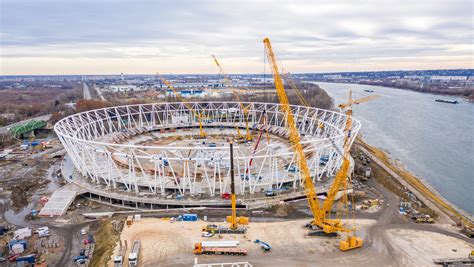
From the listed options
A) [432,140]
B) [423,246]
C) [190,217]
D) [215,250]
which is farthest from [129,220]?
[432,140]

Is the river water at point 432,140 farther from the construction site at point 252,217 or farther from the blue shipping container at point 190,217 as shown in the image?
the blue shipping container at point 190,217

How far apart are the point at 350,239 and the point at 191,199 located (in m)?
18.1

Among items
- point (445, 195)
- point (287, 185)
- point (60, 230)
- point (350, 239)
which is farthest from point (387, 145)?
point (60, 230)

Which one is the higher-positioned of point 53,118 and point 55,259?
point 53,118

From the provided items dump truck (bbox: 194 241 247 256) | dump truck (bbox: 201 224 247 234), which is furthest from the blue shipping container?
dump truck (bbox: 194 241 247 256)

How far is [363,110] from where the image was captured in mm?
124000

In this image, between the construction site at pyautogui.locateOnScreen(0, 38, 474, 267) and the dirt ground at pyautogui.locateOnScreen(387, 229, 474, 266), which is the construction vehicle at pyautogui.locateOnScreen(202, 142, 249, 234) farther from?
the dirt ground at pyautogui.locateOnScreen(387, 229, 474, 266)

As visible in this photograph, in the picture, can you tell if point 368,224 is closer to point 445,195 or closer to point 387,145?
point 445,195

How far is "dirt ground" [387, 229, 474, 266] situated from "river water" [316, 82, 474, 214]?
14.7m

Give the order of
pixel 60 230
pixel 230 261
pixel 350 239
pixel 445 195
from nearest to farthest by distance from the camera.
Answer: pixel 230 261 < pixel 350 239 < pixel 60 230 < pixel 445 195

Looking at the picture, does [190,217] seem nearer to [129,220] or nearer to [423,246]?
[129,220]

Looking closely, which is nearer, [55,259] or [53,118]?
[55,259]

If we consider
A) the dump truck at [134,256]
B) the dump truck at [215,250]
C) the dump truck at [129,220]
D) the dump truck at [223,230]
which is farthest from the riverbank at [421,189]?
the dump truck at [129,220]

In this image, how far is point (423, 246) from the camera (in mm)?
30000
